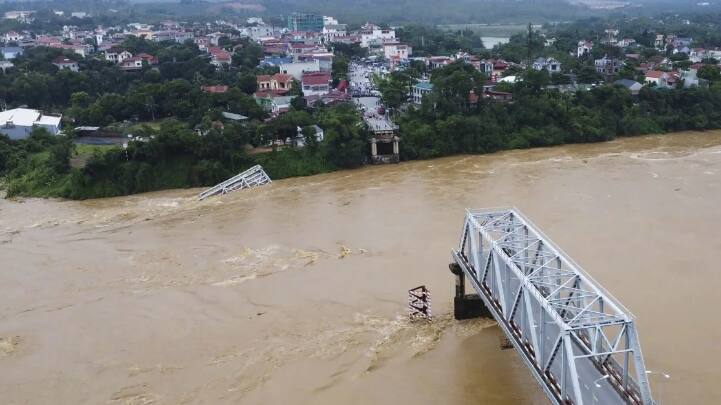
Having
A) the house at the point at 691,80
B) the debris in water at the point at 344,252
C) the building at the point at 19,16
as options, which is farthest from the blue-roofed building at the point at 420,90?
the building at the point at 19,16

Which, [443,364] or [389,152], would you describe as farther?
[389,152]

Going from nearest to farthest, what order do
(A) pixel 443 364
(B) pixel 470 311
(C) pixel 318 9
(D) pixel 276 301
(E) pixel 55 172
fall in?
(A) pixel 443 364, (B) pixel 470 311, (D) pixel 276 301, (E) pixel 55 172, (C) pixel 318 9

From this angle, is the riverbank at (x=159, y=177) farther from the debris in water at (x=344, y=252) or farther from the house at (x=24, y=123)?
the debris in water at (x=344, y=252)

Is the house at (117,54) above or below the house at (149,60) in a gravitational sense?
above

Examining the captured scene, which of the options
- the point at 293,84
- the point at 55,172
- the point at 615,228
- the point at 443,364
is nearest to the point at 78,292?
the point at 443,364

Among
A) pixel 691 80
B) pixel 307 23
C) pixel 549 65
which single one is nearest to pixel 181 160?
pixel 549 65

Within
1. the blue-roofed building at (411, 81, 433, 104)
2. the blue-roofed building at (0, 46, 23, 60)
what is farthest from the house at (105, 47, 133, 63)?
the blue-roofed building at (411, 81, 433, 104)

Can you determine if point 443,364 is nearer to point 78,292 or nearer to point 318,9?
point 78,292
